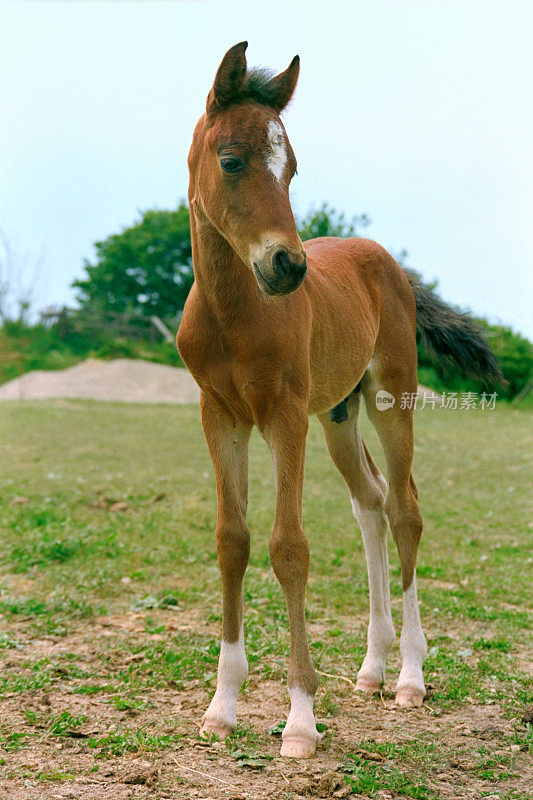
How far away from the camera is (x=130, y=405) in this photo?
60.2 feet

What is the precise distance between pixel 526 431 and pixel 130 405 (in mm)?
9314

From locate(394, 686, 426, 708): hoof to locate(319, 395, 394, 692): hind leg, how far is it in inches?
7.0

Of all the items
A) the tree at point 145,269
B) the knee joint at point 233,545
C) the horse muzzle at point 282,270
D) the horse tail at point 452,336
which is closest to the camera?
the horse muzzle at point 282,270

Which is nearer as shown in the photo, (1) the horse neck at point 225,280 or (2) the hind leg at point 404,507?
(1) the horse neck at point 225,280

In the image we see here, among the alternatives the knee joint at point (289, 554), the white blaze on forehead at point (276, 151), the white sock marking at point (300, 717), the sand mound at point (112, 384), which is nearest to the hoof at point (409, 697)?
the white sock marking at point (300, 717)

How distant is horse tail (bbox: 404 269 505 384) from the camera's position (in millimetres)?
4750

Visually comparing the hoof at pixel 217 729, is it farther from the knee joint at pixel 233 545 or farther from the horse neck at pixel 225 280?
the horse neck at pixel 225 280

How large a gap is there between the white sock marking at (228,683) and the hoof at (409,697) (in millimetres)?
932

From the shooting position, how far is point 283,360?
10.4 ft

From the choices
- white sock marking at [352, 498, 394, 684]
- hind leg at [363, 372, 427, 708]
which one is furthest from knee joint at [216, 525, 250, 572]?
hind leg at [363, 372, 427, 708]

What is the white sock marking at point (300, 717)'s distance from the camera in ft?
10.2

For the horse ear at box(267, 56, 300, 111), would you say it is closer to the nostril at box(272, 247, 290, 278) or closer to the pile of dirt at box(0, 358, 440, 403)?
the nostril at box(272, 247, 290, 278)

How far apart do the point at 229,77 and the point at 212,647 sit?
10.4 ft

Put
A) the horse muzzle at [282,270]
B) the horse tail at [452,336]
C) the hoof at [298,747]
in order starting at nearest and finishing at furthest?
1. the horse muzzle at [282,270]
2. the hoof at [298,747]
3. the horse tail at [452,336]
